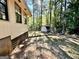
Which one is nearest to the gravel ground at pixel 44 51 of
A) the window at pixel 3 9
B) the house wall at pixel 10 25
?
the house wall at pixel 10 25

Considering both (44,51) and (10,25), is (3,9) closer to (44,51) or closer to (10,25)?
(10,25)

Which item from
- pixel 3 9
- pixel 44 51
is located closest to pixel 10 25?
pixel 3 9

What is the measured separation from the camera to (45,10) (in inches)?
1554

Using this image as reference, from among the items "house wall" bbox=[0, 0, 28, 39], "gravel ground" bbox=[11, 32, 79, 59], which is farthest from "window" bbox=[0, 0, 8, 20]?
"gravel ground" bbox=[11, 32, 79, 59]

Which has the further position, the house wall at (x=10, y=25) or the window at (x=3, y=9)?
the window at (x=3, y=9)

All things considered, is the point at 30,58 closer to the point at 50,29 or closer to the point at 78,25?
the point at 78,25

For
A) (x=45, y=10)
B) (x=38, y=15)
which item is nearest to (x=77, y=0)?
(x=45, y=10)

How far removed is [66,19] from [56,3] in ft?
28.8

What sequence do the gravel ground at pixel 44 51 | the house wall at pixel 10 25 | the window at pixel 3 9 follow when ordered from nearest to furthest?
1. the house wall at pixel 10 25
2. the window at pixel 3 9
3. the gravel ground at pixel 44 51

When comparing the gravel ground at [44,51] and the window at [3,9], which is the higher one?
the window at [3,9]

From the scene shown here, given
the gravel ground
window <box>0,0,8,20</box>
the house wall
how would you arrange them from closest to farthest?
the house wall, window <box>0,0,8,20</box>, the gravel ground

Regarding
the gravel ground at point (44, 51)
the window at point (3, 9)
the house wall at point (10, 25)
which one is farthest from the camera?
the gravel ground at point (44, 51)

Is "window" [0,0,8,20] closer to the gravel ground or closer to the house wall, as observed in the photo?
the house wall

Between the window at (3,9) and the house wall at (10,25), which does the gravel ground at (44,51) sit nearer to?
the house wall at (10,25)
